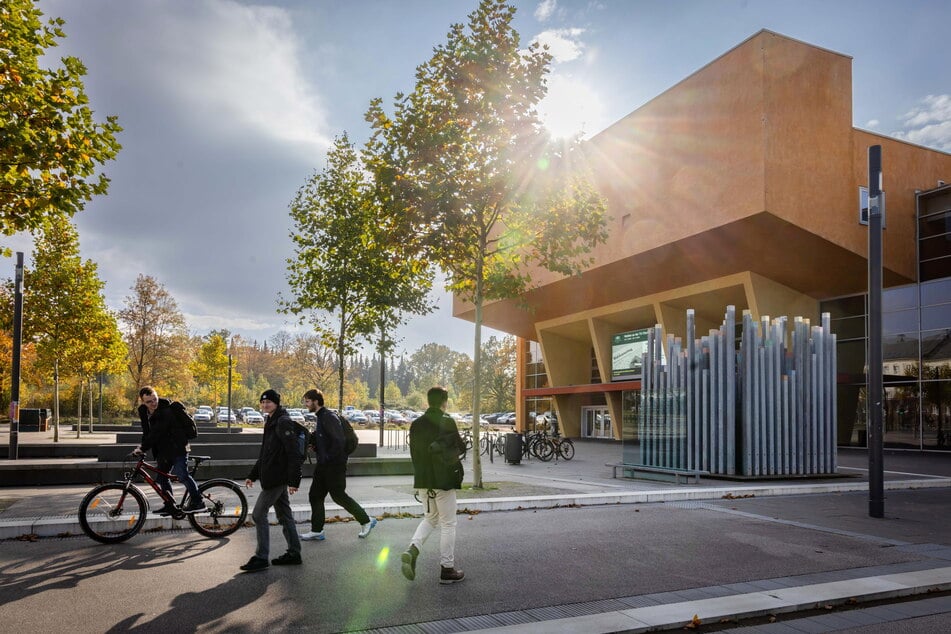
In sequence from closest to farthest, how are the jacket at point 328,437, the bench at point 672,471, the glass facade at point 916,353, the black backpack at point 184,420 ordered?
the jacket at point 328,437
the black backpack at point 184,420
the bench at point 672,471
the glass facade at point 916,353

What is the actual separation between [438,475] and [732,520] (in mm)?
5644

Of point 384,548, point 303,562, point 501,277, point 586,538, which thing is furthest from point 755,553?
point 501,277

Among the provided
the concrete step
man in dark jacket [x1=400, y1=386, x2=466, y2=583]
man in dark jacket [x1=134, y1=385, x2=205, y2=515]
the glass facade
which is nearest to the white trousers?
man in dark jacket [x1=400, y1=386, x2=466, y2=583]

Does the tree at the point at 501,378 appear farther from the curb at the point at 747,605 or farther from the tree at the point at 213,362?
the curb at the point at 747,605

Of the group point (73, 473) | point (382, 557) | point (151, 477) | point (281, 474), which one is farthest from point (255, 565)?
point (73, 473)

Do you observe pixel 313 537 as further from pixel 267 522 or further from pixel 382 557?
pixel 267 522

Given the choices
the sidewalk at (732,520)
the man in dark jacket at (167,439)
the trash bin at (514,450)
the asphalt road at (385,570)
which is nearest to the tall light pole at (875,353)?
the sidewalk at (732,520)

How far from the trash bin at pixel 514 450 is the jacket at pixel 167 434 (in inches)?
537

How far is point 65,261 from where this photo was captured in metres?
27.1

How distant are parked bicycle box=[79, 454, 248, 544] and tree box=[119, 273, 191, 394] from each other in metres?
38.8

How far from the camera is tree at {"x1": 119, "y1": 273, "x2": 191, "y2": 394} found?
1745 inches

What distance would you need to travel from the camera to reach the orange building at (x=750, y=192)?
24.8 m

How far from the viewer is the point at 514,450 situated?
70.6 ft

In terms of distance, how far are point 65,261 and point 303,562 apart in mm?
24793
